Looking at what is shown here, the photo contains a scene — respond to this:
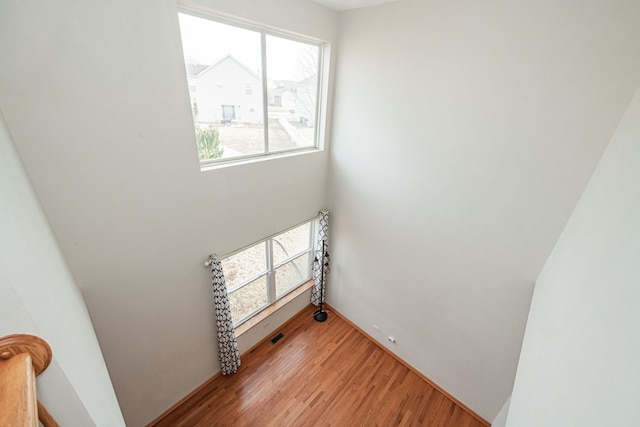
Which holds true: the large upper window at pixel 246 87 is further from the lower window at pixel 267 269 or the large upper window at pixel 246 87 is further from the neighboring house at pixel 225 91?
the lower window at pixel 267 269

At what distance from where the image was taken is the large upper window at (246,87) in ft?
8.11

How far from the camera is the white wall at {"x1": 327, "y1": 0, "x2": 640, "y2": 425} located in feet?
6.58

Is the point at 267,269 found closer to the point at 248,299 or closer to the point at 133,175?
the point at 248,299

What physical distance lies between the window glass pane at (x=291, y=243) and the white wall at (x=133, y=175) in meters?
0.59

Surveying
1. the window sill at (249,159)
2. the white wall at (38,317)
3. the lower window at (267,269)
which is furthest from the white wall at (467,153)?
the white wall at (38,317)

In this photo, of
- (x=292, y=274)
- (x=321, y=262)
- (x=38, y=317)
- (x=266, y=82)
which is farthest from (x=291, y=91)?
(x=38, y=317)

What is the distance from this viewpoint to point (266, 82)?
2.97 m

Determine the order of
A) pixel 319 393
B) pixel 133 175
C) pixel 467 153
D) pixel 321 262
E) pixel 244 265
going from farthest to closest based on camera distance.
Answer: pixel 321 262, pixel 244 265, pixel 319 393, pixel 467 153, pixel 133 175

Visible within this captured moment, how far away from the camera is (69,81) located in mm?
1753

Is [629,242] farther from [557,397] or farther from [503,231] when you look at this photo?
[503,231]

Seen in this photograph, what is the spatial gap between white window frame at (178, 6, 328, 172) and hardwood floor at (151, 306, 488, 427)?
290cm

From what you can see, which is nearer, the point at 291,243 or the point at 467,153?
the point at 467,153

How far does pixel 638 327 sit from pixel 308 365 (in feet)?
12.1

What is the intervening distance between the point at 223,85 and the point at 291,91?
93cm
